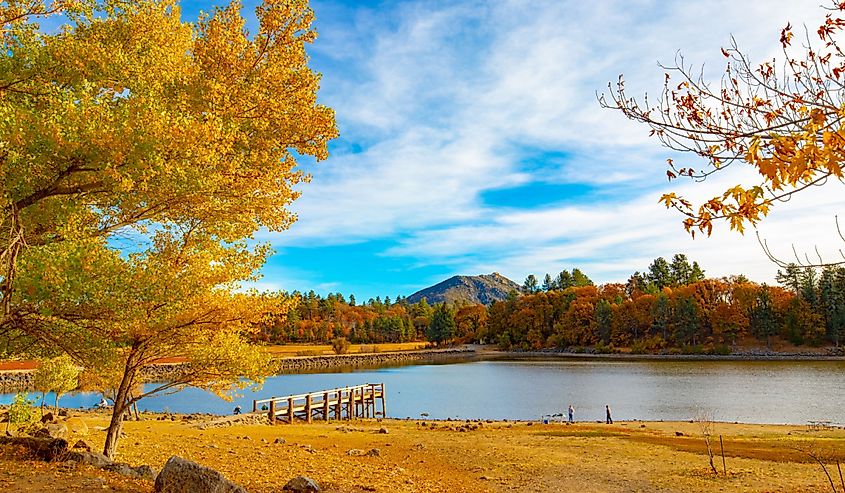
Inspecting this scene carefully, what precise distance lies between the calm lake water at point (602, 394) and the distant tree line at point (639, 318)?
51.4ft

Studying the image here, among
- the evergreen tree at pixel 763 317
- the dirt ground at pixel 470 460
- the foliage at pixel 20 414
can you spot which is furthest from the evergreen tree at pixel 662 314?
the foliage at pixel 20 414

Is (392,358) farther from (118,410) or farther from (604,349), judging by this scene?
(118,410)

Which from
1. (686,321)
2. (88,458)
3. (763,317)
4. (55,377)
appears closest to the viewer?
(88,458)

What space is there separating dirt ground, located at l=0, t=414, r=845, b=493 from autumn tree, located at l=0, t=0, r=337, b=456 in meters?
2.22

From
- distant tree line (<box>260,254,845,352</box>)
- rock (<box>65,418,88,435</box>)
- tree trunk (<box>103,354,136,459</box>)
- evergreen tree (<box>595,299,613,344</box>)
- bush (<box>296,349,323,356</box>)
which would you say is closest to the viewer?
tree trunk (<box>103,354,136,459</box>)

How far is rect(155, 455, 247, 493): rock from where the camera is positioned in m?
7.52

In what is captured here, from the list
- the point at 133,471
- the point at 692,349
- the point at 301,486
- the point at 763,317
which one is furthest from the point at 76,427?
the point at 763,317

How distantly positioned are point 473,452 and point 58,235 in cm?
1288

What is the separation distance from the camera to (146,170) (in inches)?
269

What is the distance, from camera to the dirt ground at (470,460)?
11.2 m

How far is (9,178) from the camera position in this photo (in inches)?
265

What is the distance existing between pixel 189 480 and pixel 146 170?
162 inches

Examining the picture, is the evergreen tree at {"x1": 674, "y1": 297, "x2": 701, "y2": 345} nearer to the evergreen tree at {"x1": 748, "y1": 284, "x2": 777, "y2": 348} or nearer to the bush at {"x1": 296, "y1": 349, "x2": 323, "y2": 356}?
the evergreen tree at {"x1": 748, "y1": 284, "x2": 777, "y2": 348}

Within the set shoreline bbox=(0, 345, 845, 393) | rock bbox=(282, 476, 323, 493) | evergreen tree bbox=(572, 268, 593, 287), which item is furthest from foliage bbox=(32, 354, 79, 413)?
evergreen tree bbox=(572, 268, 593, 287)
